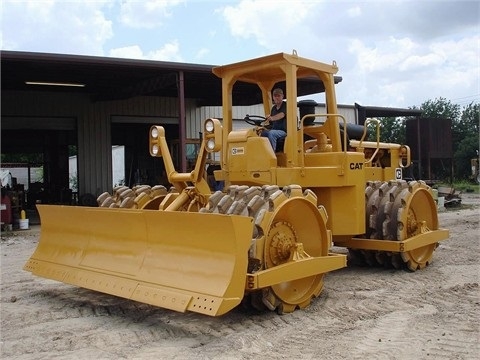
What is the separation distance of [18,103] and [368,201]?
1470 cm

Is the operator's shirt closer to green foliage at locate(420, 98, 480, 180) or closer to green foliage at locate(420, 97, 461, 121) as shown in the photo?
green foliage at locate(420, 98, 480, 180)

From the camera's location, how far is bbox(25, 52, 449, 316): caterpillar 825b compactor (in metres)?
4.96

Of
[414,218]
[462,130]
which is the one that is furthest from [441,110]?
[414,218]

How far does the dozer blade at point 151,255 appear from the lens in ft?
15.6

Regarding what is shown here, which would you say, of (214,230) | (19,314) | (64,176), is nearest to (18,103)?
(64,176)

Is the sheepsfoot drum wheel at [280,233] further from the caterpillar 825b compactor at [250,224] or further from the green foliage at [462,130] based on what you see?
the green foliage at [462,130]

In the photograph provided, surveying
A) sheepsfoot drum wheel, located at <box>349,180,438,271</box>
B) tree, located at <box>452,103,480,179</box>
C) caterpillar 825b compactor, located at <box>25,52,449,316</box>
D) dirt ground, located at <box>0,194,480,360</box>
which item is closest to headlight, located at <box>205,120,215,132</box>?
caterpillar 825b compactor, located at <box>25,52,449,316</box>

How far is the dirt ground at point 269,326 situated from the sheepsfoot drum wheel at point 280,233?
0.55 ft

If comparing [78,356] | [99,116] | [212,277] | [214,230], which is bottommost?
[78,356]

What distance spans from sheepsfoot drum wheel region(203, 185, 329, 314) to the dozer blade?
0.39 m

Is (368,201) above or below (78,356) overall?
above

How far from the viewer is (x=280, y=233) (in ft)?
18.1

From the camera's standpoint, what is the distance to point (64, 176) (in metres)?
24.9

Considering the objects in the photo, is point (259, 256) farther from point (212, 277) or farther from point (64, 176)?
point (64, 176)
